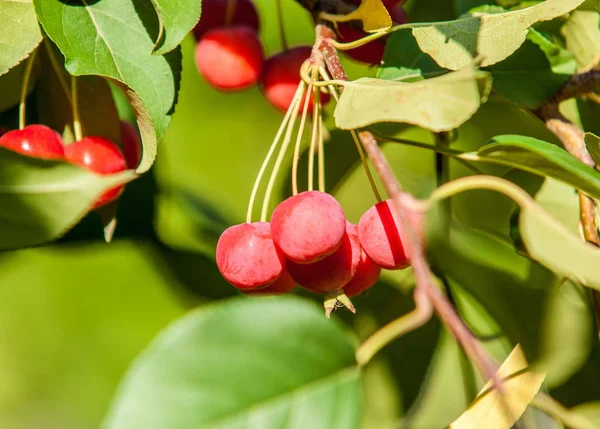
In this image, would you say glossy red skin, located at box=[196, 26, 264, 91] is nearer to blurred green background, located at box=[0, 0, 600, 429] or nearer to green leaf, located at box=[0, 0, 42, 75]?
blurred green background, located at box=[0, 0, 600, 429]

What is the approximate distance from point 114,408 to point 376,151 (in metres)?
0.34

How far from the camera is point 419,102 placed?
0.68 metres

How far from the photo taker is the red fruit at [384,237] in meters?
0.77

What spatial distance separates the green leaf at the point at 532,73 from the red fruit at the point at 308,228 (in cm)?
38

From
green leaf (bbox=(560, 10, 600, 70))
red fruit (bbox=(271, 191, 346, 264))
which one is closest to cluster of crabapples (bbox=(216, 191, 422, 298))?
red fruit (bbox=(271, 191, 346, 264))

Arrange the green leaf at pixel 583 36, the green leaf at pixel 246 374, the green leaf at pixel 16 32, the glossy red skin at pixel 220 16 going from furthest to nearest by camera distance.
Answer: the glossy red skin at pixel 220 16 < the green leaf at pixel 583 36 < the green leaf at pixel 16 32 < the green leaf at pixel 246 374

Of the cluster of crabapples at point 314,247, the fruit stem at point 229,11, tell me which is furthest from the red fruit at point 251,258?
the fruit stem at point 229,11

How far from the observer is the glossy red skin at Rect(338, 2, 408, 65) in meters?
1.00

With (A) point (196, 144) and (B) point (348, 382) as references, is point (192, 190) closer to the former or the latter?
(A) point (196, 144)

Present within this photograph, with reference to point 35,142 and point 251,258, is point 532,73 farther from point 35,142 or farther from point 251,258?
point 35,142

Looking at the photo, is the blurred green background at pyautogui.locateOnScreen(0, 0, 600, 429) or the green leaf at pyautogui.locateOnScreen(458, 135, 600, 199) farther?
the blurred green background at pyautogui.locateOnScreen(0, 0, 600, 429)

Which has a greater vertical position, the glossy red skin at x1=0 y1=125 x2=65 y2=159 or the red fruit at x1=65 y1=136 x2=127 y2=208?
the glossy red skin at x1=0 y1=125 x2=65 y2=159

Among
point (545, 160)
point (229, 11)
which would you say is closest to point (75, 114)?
point (229, 11)

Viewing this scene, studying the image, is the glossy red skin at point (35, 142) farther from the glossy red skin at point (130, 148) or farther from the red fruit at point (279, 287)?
the red fruit at point (279, 287)
